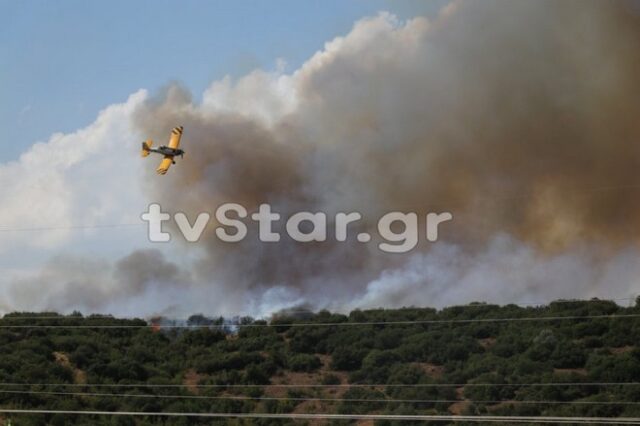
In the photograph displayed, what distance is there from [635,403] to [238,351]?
2399 centimetres

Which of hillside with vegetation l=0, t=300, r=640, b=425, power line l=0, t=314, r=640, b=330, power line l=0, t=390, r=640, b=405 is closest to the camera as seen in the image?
power line l=0, t=390, r=640, b=405

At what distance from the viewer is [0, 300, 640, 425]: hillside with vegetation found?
193 ft

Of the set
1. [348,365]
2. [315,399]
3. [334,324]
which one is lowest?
[315,399]

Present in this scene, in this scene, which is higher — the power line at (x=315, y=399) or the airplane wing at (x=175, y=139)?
the airplane wing at (x=175, y=139)

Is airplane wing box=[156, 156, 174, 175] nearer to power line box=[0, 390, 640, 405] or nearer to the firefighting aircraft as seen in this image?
the firefighting aircraft

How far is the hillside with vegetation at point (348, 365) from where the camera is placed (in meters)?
58.8

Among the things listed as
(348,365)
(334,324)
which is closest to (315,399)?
(348,365)

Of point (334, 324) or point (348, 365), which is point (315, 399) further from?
point (334, 324)

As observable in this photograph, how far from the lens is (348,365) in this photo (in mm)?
65938

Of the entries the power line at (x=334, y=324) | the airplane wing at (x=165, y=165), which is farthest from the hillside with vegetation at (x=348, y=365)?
the airplane wing at (x=165, y=165)

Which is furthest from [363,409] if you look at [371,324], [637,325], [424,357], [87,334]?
[87,334]

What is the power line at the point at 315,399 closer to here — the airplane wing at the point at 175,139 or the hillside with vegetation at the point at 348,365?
the hillside with vegetation at the point at 348,365

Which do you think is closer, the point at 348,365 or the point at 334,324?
the point at 348,365

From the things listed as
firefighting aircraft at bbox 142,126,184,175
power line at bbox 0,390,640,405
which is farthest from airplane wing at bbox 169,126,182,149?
power line at bbox 0,390,640,405
